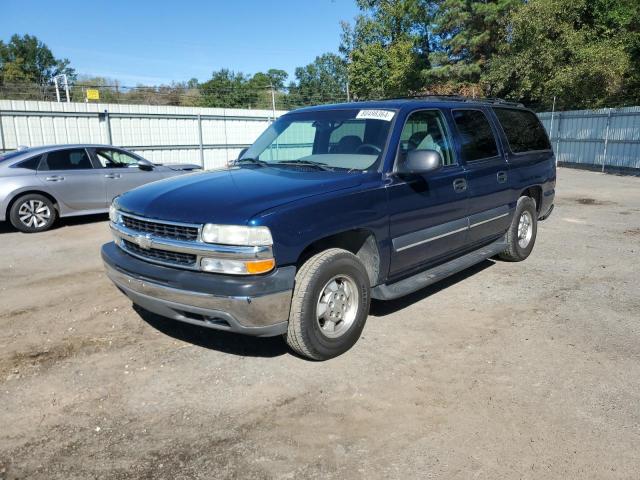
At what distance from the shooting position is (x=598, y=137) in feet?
64.2

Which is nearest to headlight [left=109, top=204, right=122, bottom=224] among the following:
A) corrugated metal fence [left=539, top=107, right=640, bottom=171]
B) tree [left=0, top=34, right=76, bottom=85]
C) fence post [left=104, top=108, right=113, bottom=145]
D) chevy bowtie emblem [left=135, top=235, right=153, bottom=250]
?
chevy bowtie emblem [left=135, top=235, right=153, bottom=250]

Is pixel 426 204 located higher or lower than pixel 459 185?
lower

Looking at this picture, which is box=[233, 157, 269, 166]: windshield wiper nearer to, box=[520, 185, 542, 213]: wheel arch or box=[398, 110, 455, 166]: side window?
box=[398, 110, 455, 166]: side window

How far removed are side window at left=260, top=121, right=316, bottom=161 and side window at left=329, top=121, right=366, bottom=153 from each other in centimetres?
24

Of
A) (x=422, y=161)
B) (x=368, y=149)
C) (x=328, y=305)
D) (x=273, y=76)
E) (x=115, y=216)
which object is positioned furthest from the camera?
(x=273, y=76)

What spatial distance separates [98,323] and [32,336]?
527mm

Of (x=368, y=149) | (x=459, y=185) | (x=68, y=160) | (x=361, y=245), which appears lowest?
(x=361, y=245)

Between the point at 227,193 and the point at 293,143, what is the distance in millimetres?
1616

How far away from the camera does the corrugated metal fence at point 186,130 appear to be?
1517 cm

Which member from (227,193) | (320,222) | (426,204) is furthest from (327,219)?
(426,204)

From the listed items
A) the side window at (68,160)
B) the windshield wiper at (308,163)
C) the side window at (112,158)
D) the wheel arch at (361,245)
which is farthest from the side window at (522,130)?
the side window at (68,160)

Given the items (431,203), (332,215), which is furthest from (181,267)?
(431,203)

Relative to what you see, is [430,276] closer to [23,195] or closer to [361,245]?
[361,245]

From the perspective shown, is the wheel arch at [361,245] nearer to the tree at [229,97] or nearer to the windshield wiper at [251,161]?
the windshield wiper at [251,161]
